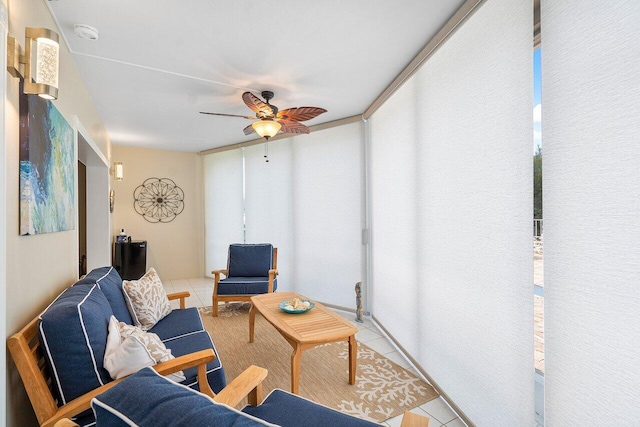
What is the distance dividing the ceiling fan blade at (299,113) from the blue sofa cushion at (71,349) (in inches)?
84.8

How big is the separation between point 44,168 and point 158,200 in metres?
4.57

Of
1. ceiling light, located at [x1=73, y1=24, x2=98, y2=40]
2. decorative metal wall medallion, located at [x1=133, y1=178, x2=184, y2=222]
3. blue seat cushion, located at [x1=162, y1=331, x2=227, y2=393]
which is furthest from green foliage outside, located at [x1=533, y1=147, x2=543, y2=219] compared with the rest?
decorative metal wall medallion, located at [x1=133, y1=178, x2=184, y2=222]

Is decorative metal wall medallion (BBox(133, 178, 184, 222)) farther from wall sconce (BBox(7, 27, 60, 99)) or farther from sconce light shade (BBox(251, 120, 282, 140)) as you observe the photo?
wall sconce (BBox(7, 27, 60, 99))

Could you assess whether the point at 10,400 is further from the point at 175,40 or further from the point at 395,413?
the point at 175,40

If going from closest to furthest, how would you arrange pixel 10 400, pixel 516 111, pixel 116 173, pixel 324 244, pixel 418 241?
pixel 10 400, pixel 516 111, pixel 418 241, pixel 324 244, pixel 116 173

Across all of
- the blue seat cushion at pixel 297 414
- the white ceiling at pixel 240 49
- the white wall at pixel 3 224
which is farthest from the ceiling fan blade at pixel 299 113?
the blue seat cushion at pixel 297 414

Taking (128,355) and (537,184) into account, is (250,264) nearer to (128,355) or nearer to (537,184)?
(128,355)

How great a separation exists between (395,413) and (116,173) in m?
5.02

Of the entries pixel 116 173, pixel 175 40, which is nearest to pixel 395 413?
pixel 175 40

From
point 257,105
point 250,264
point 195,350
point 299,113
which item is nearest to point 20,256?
point 195,350

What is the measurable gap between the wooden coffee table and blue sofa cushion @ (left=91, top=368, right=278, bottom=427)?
1402 millimetres

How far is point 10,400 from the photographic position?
133 cm

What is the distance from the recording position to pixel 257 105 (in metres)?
2.71

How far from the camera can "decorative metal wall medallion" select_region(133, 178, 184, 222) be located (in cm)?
584
